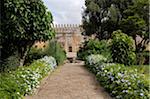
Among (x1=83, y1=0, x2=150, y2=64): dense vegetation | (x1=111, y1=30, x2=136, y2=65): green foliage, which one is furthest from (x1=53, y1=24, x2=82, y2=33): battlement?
(x1=111, y1=30, x2=136, y2=65): green foliage

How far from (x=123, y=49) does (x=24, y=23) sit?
201 inches

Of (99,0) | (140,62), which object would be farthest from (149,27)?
(99,0)

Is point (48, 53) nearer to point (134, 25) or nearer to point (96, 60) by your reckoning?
point (96, 60)

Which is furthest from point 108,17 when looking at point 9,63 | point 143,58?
point 9,63

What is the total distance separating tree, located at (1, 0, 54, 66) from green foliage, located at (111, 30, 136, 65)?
3426 mm

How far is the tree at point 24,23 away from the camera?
11.0 m

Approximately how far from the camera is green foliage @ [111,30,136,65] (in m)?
14.8

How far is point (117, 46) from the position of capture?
14852 millimetres

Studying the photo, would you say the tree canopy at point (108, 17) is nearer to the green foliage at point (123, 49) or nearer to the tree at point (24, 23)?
the green foliage at point (123, 49)

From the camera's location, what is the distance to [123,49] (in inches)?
583

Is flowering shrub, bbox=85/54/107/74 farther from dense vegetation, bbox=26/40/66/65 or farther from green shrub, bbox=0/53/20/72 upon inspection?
dense vegetation, bbox=26/40/66/65

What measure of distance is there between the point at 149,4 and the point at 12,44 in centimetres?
1678

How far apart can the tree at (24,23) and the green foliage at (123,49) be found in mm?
3426

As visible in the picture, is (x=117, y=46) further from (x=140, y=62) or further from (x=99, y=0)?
(x=99, y=0)
